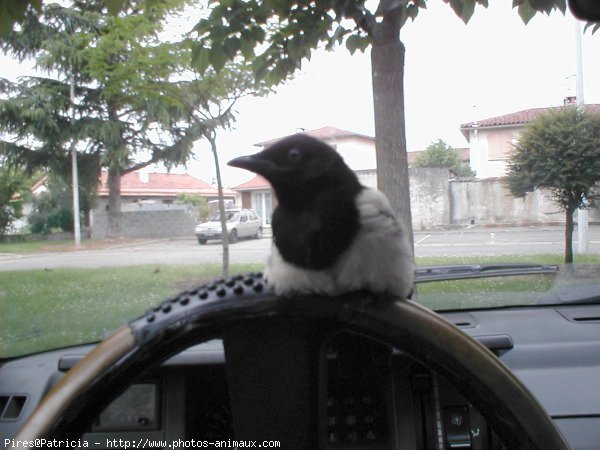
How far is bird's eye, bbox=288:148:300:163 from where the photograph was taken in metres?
1.65

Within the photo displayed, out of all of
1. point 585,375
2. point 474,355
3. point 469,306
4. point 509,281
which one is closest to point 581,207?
point 509,281

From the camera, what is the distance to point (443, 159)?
8.67m

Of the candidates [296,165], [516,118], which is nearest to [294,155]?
→ [296,165]

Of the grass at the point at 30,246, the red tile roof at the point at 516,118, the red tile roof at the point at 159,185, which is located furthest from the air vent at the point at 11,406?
the red tile roof at the point at 516,118

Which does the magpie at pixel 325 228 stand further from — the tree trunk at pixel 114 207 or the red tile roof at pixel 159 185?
the tree trunk at pixel 114 207

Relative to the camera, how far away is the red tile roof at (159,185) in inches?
247

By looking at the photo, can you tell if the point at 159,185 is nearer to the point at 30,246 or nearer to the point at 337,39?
the point at 30,246

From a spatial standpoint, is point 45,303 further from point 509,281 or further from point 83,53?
point 509,281

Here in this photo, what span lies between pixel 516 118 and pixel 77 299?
5198 mm

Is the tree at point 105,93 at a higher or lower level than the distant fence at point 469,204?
higher

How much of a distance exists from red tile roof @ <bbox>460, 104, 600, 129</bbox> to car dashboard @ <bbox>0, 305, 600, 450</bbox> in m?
3.11

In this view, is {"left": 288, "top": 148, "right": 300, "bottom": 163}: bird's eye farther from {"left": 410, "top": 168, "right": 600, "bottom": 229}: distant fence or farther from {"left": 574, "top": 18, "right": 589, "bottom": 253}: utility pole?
{"left": 410, "top": 168, "right": 600, "bottom": 229}: distant fence

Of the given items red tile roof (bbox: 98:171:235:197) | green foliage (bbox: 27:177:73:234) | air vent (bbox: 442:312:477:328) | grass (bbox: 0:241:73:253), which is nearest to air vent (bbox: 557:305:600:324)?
air vent (bbox: 442:312:477:328)

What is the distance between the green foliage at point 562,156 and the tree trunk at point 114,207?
4179 mm
